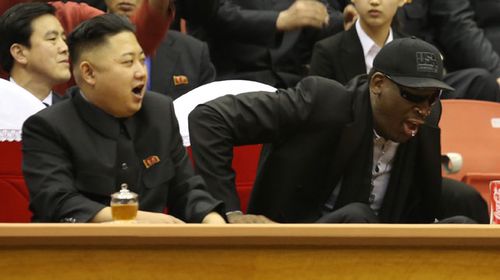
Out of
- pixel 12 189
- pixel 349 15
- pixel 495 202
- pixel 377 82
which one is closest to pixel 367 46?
pixel 349 15

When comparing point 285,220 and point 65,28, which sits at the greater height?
point 65,28

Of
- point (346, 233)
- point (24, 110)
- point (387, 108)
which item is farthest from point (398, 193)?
point (346, 233)

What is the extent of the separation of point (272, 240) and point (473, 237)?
37 centimetres

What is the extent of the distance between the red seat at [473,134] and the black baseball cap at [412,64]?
1.01 m

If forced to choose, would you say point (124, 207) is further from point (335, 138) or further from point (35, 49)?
point (35, 49)

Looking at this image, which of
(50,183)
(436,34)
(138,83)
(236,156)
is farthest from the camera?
(436,34)

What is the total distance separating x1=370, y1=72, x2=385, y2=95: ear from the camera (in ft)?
11.1

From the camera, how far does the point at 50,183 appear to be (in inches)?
111

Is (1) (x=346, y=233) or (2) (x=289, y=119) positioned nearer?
(1) (x=346, y=233)

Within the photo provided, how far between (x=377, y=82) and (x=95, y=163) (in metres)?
0.90

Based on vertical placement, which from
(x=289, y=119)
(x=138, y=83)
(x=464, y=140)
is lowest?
(x=464, y=140)

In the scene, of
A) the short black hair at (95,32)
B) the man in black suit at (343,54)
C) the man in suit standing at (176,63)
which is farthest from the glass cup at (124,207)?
the man in black suit at (343,54)

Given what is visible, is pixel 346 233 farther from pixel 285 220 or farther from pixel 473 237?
pixel 285 220

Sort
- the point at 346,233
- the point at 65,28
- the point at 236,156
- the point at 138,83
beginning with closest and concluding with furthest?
the point at 346,233
the point at 138,83
the point at 236,156
the point at 65,28
